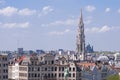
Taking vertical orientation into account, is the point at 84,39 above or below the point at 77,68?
above

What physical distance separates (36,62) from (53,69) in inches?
189

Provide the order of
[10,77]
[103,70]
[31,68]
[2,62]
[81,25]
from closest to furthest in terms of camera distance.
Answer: [2,62] → [31,68] → [10,77] → [103,70] → [81,25]

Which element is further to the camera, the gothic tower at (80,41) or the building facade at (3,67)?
the gothic tower at (80,41)

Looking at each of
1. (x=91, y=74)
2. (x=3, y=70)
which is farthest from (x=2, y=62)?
(x=91, y=74)

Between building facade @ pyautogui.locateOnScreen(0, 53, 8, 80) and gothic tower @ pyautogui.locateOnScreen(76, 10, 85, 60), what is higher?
gothic tower @ pyautogui.locateOnScreen(76, 10, 85, 60)

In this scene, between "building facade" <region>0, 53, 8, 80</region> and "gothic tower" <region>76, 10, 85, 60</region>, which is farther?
"gothic tower" <region>76, 10, 85, 60</region>

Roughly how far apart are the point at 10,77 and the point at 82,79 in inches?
575

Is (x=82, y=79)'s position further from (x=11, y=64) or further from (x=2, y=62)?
A: (x=2, y=62)

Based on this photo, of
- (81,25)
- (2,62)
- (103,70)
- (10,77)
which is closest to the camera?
(2,62)

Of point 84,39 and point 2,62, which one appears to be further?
point 84,39

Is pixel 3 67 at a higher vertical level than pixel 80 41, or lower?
lower

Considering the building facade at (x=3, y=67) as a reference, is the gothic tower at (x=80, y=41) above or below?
above

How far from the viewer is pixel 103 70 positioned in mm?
123812

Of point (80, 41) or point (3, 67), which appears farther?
point (80, 41)
